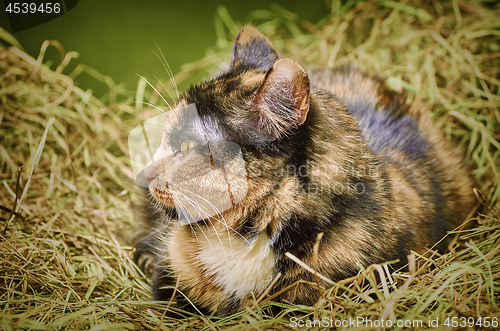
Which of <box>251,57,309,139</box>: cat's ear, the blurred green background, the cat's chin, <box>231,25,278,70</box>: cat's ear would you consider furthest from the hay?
<box>231,25,278,70</box>: cat's ear

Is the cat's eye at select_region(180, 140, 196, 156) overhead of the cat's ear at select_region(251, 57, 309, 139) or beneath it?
beneath

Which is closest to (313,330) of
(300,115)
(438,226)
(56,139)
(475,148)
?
(300,115)

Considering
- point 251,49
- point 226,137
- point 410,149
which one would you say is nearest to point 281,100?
point 226,137

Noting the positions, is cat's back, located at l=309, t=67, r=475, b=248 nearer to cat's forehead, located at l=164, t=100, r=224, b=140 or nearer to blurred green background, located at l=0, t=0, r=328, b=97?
cat's forehead, located at l=164, t=100, r=224, b=140

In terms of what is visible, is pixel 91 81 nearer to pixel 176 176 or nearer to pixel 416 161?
pixel 176 176

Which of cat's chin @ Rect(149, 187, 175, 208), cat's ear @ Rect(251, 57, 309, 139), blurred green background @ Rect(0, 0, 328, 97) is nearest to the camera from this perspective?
cat's ear @ Rect(251, 57, 309, 139)

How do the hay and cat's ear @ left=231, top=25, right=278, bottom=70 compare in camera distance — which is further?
cat's ear @ left=231, top=25, right=278, bottom=70

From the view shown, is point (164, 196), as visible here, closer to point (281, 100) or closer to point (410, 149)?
point (281, 100)
